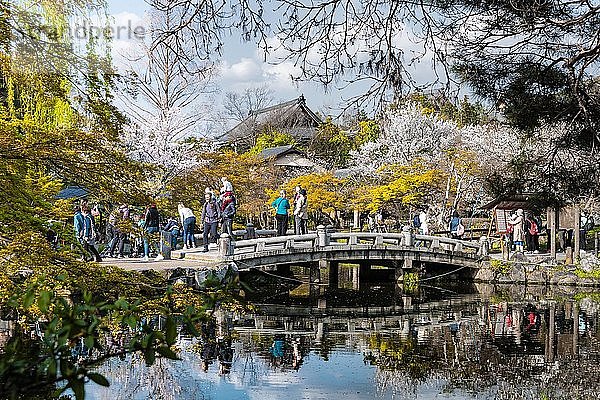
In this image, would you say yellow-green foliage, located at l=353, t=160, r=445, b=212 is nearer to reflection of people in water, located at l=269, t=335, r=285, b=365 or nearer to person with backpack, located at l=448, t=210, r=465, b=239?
person with backpack, located at l=448, t=210, r=465, b=239

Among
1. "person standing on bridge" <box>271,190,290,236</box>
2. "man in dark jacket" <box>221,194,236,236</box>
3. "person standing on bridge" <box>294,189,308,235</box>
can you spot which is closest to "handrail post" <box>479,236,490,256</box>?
"person standing on bridge" <box>294,189,308,235</box>

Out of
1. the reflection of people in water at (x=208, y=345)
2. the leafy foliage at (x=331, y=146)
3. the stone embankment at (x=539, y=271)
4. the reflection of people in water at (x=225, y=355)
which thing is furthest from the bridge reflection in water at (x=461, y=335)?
the leafy foliage at (x=331, y=146)

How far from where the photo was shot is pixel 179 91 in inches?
778

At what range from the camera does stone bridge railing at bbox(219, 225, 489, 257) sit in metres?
14.0

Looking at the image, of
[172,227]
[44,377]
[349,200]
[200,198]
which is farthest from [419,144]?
[44,377]

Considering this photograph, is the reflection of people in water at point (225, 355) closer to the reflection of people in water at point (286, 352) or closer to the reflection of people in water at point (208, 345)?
the reflection of people in water at point (208, 345)

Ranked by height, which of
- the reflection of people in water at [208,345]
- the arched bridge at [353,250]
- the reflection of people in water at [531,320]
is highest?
the arched bridge at [353,250]

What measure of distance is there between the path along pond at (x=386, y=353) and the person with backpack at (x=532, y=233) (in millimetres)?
3597

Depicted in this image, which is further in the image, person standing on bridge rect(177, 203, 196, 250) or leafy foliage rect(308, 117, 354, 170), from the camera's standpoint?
leafy foliage rect(308, 117, 354, 170)

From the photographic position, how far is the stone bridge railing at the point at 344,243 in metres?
14.0

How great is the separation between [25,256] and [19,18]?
1.59 m

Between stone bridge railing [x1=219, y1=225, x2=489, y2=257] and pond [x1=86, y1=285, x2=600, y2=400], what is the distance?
1098 millimetres

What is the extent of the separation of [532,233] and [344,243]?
539cm

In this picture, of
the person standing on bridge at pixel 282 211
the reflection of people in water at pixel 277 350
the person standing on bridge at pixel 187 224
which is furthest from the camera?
the person standing on bridge at pixel 282 211
